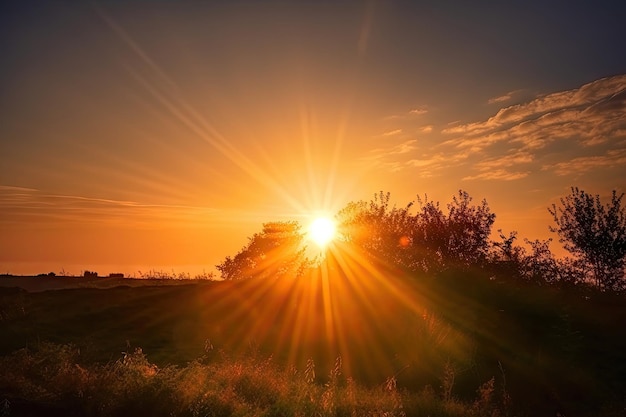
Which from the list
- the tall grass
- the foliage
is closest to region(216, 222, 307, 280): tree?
the foliage

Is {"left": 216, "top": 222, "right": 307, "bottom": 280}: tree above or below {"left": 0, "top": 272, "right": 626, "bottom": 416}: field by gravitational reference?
above

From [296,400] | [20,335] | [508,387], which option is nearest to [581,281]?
[508,387]

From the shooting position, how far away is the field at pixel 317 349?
12148 millimetres

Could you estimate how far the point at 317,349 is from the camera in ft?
72.9

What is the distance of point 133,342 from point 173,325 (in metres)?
3.19

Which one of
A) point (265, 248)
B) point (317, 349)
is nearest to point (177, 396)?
point (317, 349)

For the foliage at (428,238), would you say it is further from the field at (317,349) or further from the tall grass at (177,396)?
the tall grass at (177,396)

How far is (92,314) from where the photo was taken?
2661 cm

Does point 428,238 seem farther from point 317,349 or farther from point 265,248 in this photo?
point 265,248

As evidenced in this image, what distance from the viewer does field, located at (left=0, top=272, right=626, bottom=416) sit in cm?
1215

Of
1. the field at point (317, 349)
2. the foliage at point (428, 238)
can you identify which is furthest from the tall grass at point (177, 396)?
the foliage at point (428, 238)

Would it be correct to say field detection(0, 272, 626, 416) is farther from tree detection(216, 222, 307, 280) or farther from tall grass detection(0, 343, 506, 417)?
tree detection(216, 222, 307, 280)

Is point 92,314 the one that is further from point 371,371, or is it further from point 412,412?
point 412,412

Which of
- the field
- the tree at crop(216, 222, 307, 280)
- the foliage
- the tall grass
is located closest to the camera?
the tall grass
